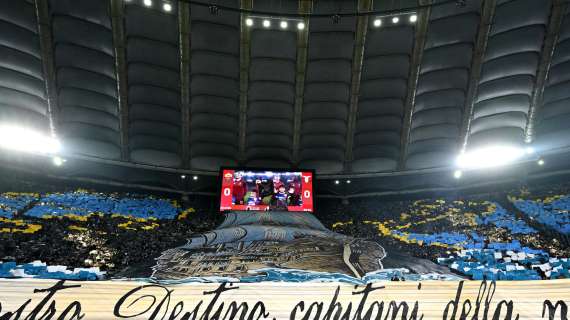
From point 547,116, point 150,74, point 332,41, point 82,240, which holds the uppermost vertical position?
point 332,41

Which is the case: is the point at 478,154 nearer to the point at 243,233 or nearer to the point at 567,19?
the point at 567,19

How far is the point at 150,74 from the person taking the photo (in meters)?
22.1

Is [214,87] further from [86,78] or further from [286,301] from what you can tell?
[286,301]

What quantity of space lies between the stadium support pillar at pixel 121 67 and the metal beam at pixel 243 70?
6.73 meters

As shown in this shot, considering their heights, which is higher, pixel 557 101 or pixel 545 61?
pixel 545 61

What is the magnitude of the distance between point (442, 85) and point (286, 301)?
18.9 metres

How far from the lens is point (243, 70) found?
22.0 meters

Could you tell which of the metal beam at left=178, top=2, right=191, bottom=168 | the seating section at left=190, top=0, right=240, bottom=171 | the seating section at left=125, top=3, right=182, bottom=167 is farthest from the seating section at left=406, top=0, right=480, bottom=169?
the seating section at left=125, top=3, right=182, bottom=167

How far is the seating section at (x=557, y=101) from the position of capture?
785 inches

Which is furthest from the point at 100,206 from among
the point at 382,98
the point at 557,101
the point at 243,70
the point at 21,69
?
the point at 557,101

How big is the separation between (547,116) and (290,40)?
17.4 meters

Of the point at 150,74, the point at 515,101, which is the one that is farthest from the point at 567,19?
the point at 150,74

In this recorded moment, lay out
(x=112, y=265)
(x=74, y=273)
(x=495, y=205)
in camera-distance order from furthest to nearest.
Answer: (x=495, y=205)
(x=112, y=265)
(x=74, y=273)

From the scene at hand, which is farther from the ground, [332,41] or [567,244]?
[332,41]
